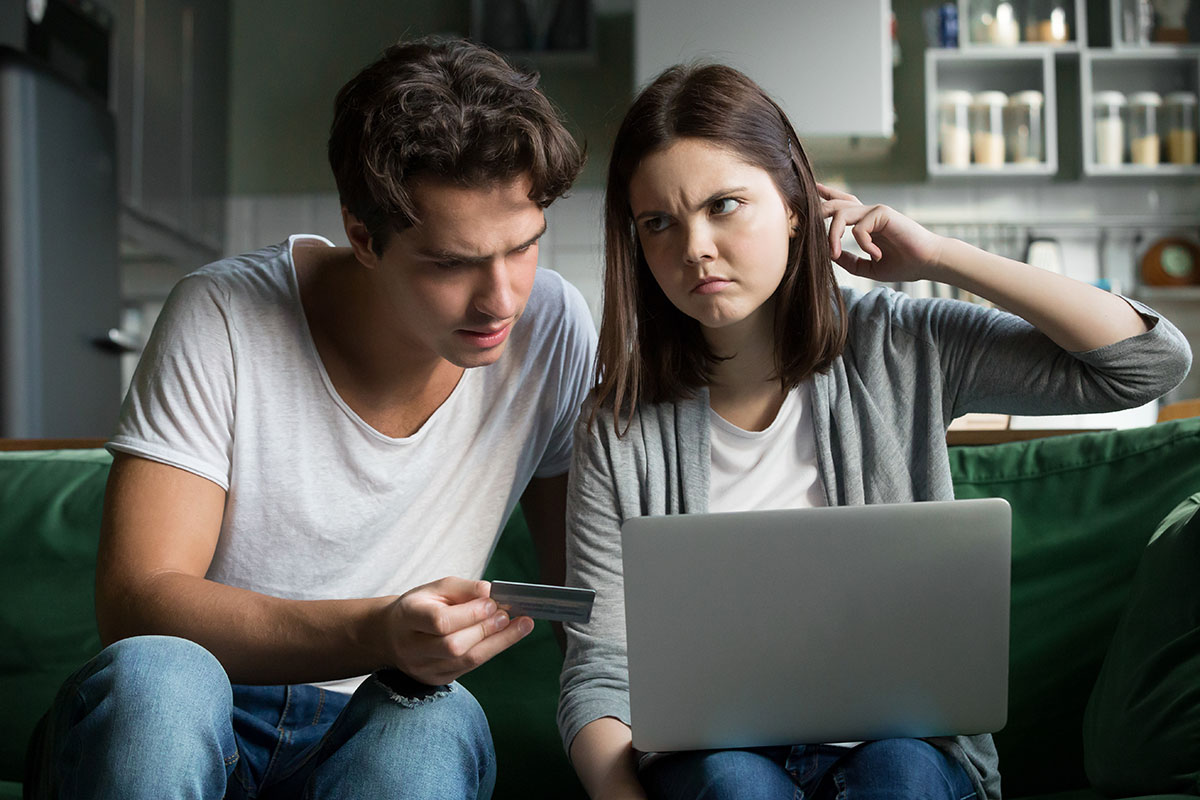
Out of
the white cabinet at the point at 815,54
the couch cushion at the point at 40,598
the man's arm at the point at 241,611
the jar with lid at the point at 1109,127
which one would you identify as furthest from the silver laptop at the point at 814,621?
the jar with lid at the point at 1109,127

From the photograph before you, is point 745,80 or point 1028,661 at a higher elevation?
point 745,80

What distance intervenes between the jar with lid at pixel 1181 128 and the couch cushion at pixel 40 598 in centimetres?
322

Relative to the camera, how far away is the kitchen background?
3.20 meters

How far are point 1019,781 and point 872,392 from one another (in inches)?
19.6

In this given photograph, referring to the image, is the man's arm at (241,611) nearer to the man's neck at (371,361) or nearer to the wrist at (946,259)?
the man's neck at (371,361)

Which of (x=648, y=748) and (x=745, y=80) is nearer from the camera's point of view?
(x=648, y=748)

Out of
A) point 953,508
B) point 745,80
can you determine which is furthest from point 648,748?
point 745,80

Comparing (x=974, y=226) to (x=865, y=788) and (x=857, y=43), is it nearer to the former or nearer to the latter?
(x=857, y=43)

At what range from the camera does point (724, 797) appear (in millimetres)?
935

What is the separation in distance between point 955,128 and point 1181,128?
68 centimetres

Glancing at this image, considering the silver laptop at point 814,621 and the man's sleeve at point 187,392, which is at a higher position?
the man's sleeve at point 187,392

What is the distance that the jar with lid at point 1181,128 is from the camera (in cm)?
350

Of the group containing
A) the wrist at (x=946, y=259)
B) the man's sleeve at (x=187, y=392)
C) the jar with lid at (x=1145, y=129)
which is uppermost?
the jar with lid at (x=1145, y=129)

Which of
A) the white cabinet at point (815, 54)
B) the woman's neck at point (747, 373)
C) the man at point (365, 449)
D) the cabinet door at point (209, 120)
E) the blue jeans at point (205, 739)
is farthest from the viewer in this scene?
the cabinet door at point (209, 120)
